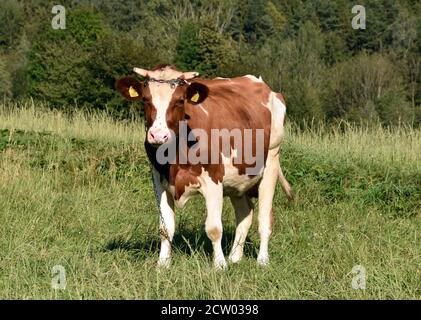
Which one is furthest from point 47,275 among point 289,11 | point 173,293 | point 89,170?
point 289,11

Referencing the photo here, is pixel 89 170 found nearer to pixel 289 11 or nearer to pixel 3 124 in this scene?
pixel 3 124

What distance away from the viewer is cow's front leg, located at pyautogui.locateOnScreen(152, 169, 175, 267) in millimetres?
6707

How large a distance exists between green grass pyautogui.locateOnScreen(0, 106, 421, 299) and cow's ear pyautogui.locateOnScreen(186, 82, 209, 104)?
124cm

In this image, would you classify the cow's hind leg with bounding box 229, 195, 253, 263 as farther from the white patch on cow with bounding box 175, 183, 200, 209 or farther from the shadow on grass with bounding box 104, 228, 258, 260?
the white patch on cow with bounding box 175, 183, 200, 209

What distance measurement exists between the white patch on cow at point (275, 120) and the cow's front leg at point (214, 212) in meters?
1.19

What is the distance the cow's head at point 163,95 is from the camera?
606cm

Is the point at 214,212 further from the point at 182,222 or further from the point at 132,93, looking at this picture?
the point at 182,222

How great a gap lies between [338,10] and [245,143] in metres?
87.3

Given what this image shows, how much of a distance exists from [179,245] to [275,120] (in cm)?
155

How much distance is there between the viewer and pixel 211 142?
21.8 ft

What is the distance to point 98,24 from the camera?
108 ft

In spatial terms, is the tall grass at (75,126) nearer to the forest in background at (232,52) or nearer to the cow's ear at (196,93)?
the forest in background at (232,52)

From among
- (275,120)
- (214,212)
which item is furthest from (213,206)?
(275,120)

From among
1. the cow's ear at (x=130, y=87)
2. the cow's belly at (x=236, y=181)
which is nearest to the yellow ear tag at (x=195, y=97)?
the cow's ear at (x=130, y=87)
